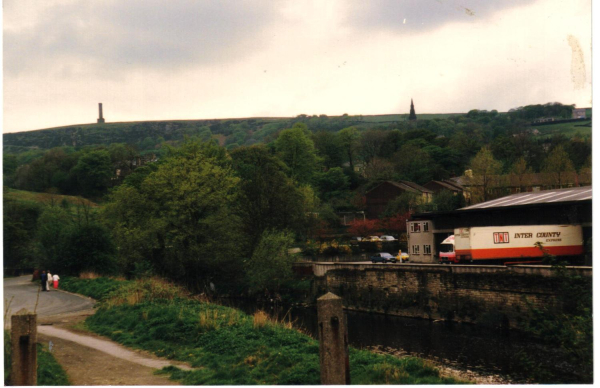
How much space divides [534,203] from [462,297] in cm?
848

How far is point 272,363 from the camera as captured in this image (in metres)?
13.0

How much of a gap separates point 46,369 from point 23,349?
3.59m

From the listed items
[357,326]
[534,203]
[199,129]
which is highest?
[199,129]

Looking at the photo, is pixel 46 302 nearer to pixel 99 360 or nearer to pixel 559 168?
pixel 99 360

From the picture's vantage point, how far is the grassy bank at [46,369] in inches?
429

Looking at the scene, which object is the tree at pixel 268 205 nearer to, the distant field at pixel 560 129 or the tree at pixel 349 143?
the distant field at pixel 560 129

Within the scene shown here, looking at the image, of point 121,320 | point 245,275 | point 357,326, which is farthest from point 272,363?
point 245,275

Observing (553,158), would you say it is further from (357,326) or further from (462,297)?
(357,326)

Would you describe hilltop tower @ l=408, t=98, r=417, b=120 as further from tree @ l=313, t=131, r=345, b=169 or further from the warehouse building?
the warehouse building

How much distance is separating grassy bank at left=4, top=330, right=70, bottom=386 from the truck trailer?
25499mm

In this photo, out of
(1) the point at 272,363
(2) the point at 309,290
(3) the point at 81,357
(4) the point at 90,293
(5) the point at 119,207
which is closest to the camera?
(1) the point at 272,363

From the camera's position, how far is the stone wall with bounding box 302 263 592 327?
27.2 metres

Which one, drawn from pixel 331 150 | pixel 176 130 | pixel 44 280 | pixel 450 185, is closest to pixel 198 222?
pixel 44 280

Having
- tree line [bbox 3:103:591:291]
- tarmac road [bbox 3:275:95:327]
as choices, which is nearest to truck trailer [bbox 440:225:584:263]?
tree line [bbox 3:103:591:291]
